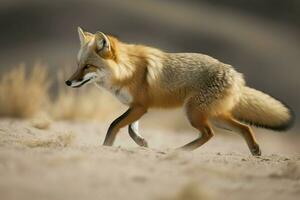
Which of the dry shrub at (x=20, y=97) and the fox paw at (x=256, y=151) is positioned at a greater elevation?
the fox paw at (x=256, y=151)

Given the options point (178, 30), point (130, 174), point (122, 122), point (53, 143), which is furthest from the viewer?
point (178, 30)

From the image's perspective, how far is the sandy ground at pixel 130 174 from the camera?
536cm

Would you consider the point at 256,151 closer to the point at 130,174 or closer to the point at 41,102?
the point at 130,174

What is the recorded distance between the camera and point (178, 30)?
101 ft

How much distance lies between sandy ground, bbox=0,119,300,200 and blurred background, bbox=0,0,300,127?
48.6 ft

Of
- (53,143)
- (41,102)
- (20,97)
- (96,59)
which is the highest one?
(96,59)

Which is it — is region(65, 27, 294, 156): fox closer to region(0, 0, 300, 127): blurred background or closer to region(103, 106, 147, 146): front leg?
region(103, 106, 147, 146): front leg

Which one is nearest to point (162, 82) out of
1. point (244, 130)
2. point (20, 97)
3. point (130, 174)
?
point (244, 130)

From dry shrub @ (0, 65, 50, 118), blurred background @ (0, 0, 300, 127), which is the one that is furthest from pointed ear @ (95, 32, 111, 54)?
blurred background @ (0, 0, 300, 127)

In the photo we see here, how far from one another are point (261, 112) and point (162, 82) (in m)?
1.45

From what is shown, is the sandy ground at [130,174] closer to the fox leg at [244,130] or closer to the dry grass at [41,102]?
the fox leg at [244,130]

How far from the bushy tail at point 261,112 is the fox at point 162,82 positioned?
0.17 feet

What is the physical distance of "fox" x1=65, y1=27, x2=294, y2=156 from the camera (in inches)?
344

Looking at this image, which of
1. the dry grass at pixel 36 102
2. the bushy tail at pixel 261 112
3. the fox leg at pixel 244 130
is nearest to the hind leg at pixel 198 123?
the fox leg at pixel 244 130
